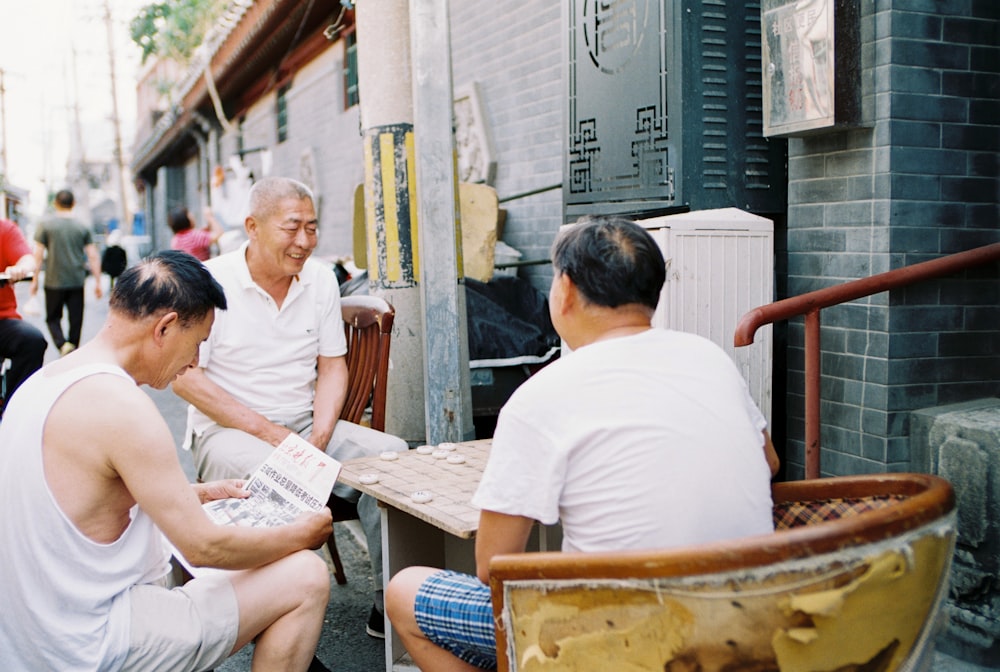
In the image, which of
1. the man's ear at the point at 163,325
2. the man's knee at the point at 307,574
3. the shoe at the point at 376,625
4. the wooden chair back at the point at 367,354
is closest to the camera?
the man's ear at the point at 163,325

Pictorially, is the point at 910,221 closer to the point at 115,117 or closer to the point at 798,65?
the point at 798,65

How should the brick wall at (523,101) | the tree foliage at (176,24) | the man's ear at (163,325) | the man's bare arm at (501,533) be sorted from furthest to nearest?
the tree foliage at (176,24), the brick wall at (523,101), the man's ear at (163,325), the man's bare arm at (501,533)

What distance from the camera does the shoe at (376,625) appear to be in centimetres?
350

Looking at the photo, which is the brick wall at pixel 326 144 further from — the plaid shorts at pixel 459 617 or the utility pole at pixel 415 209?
the plaid shorts at pixel 459 617

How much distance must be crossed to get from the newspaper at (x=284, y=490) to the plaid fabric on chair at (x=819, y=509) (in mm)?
1165

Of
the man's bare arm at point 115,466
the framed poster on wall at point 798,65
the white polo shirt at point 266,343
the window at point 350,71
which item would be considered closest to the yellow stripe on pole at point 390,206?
the white polo shirt at point 266,343

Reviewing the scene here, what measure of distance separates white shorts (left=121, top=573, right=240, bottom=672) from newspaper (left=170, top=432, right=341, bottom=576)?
0.26 m

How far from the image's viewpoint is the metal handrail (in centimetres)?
296

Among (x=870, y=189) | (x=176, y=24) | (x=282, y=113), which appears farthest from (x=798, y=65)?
(x=176, y=24)

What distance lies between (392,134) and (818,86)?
70.3 inches

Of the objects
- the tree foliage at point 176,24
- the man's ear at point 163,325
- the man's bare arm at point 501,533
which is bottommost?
the man's bare arm at point 501,533

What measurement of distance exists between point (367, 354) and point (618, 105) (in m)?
1.53

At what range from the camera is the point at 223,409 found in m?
3.53

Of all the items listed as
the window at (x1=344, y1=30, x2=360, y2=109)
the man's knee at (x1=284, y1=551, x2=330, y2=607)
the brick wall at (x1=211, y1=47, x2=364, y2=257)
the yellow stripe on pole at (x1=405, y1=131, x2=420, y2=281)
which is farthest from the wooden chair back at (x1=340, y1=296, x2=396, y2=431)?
the window at (x1=344, y1=30, x2=360, y2=109)
